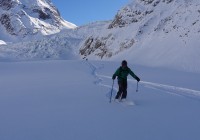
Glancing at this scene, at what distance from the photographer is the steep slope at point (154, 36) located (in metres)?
37.1

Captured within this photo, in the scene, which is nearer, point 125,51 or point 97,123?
point 97,123

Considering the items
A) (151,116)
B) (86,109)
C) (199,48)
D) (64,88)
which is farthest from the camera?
(199,48)

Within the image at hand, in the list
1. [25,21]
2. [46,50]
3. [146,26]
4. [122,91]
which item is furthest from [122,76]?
[25,21]

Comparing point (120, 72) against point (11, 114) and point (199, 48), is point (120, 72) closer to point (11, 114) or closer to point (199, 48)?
point (11, 114)

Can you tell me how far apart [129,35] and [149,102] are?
150 feet

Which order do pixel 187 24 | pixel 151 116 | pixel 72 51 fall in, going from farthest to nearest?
1. pixel 72 51
2. pixel 187 24
3. pixel 151 116

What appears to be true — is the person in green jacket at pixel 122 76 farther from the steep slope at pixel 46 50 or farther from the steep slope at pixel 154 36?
the steep slope at pixel 46 50

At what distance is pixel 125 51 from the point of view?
2056 inches

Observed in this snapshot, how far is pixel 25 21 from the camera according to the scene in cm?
17412

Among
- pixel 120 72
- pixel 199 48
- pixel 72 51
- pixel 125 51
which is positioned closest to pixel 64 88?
pixel 120 72

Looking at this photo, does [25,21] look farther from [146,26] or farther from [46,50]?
[146,26]

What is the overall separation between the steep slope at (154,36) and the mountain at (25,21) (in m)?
86.6

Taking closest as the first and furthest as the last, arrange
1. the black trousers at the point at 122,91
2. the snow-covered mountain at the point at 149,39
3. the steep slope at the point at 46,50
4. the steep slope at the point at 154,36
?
the black trousers at the point at 122,91 < the steep slope at the point at 154,36 < the snow-covered mountain at the point at 149,39 < the steep slope at the point at 46,50

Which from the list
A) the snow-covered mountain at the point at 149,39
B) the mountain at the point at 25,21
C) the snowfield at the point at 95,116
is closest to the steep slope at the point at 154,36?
the snow-covered mountain at the point at 149,39
